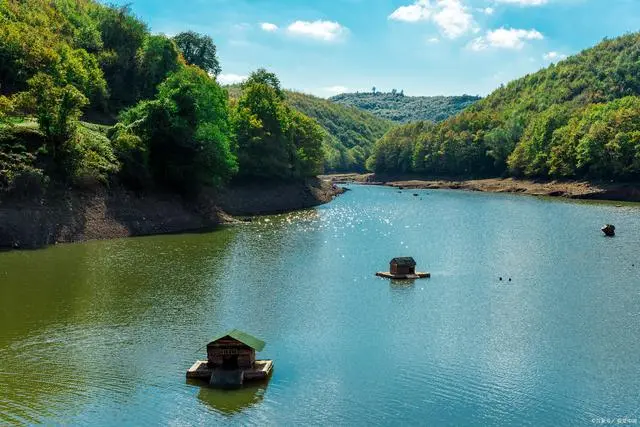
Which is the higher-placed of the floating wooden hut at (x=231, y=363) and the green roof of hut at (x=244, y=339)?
the green roof of hut at (x=244, y=339)

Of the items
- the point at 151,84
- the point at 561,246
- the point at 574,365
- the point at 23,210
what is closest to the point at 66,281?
the point at 23,210

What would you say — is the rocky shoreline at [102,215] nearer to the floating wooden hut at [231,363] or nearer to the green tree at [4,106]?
the green tree at [4,106]

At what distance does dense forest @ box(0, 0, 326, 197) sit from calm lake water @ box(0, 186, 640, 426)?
12.3 m

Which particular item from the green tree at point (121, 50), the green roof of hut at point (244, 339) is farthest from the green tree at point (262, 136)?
the green roof of hut at point (244, 339)

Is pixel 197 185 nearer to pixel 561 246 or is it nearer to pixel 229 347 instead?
pixel 561 246

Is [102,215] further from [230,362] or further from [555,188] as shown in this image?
[555,188]

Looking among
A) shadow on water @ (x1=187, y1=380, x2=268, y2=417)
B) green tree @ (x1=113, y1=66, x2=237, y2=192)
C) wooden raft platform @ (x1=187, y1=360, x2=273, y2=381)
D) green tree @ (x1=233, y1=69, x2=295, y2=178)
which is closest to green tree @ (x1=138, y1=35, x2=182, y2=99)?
green tree @ (x1=233, y1=69, x2=295, y2=178)

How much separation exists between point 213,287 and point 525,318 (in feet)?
71.8

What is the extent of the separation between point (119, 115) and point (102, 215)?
97.0 ft

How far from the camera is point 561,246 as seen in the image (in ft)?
224

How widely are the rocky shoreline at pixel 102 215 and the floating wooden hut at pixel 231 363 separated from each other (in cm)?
3844

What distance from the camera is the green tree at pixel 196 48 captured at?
151 m

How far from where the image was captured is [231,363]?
28359 mm

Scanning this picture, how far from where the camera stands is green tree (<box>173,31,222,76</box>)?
496 feet
